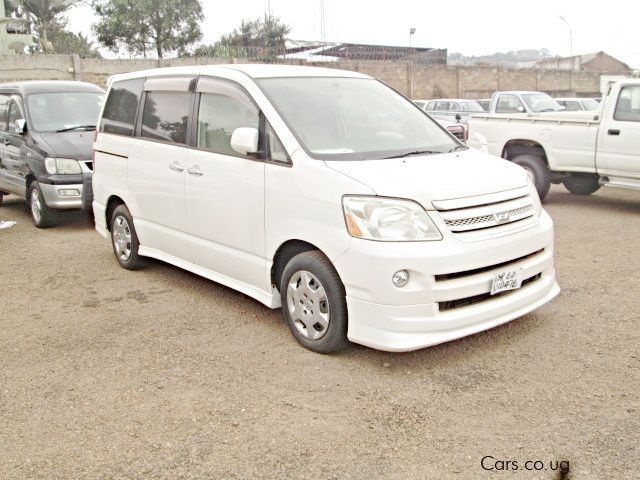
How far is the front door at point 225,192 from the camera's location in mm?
4609

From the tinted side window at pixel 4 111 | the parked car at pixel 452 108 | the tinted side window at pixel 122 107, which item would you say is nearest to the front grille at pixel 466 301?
the tinted side window at pixel 122 107

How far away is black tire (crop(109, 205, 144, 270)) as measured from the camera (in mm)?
6203

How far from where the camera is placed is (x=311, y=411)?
3549mm

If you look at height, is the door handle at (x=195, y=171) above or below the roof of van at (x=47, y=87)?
below

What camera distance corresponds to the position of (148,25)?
35125 millimetres

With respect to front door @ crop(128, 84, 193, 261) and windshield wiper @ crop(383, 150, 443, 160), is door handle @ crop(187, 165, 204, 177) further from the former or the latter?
windshield wiper @ crop(383, 150, 443, 160)

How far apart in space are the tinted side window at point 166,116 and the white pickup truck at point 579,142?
13.4 ft

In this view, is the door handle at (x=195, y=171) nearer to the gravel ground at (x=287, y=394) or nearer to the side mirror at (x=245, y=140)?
the side mirror at (x=245, y=140)

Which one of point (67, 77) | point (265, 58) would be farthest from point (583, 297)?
point (265, 58)

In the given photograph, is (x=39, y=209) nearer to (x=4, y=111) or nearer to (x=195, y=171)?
(x=4, y=111)

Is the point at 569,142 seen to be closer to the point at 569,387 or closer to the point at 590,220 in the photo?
the point at 590,220

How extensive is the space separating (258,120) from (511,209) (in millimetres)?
1849

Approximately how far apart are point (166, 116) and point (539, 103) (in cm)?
1366

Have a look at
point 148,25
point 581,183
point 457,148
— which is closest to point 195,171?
point 457,148
